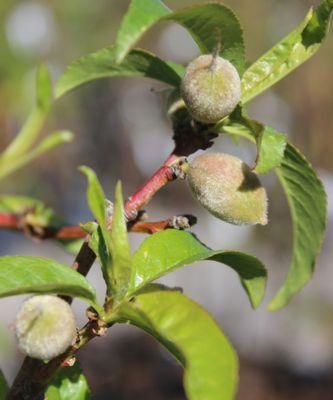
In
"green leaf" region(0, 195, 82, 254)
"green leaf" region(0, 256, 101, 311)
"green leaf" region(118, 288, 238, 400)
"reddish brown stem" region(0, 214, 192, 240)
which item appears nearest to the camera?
"green leaf" region(118, 288, 238, 400)

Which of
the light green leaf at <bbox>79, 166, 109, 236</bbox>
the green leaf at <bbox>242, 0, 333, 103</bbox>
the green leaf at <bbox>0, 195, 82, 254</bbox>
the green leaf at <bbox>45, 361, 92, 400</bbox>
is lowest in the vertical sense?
the green leaf at <bbox>0, 195, 82, 254</bbox>

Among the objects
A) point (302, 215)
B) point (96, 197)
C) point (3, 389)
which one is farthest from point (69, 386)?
point (302, 215)

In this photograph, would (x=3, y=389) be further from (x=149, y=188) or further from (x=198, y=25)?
(x=198, y=25)

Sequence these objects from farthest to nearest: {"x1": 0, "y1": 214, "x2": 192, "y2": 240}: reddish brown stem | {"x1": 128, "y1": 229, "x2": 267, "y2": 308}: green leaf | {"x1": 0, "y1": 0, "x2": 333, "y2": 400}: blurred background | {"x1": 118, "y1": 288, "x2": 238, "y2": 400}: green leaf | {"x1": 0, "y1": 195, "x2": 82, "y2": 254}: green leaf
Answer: {"x1": 0, "y1": 0, "x2": 333, "y2": 400}: blurred background < {"x1": 0, "y1": 195, "x2": 82, "y2": 254}: green leaf < {"x1": 0, "y1": 214, "x2": 192, "y2": 240}: reddish brown stem < {"x1": 128, "y1": 229, "x2": 267, "y2": 308}: green leaf < {"x1": 118, "y1": 288, "x2": 238, "y2": 400}: green leaf

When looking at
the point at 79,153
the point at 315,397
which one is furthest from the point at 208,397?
the point at 79,153

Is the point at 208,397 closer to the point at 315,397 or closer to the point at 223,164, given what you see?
the point at 223,164

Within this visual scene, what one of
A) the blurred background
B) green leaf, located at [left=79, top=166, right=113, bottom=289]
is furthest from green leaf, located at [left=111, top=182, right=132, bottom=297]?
the blurred background

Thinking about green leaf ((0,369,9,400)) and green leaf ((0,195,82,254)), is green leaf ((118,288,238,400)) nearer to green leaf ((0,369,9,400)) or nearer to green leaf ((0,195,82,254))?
green leaf ((0,369,9,400))
